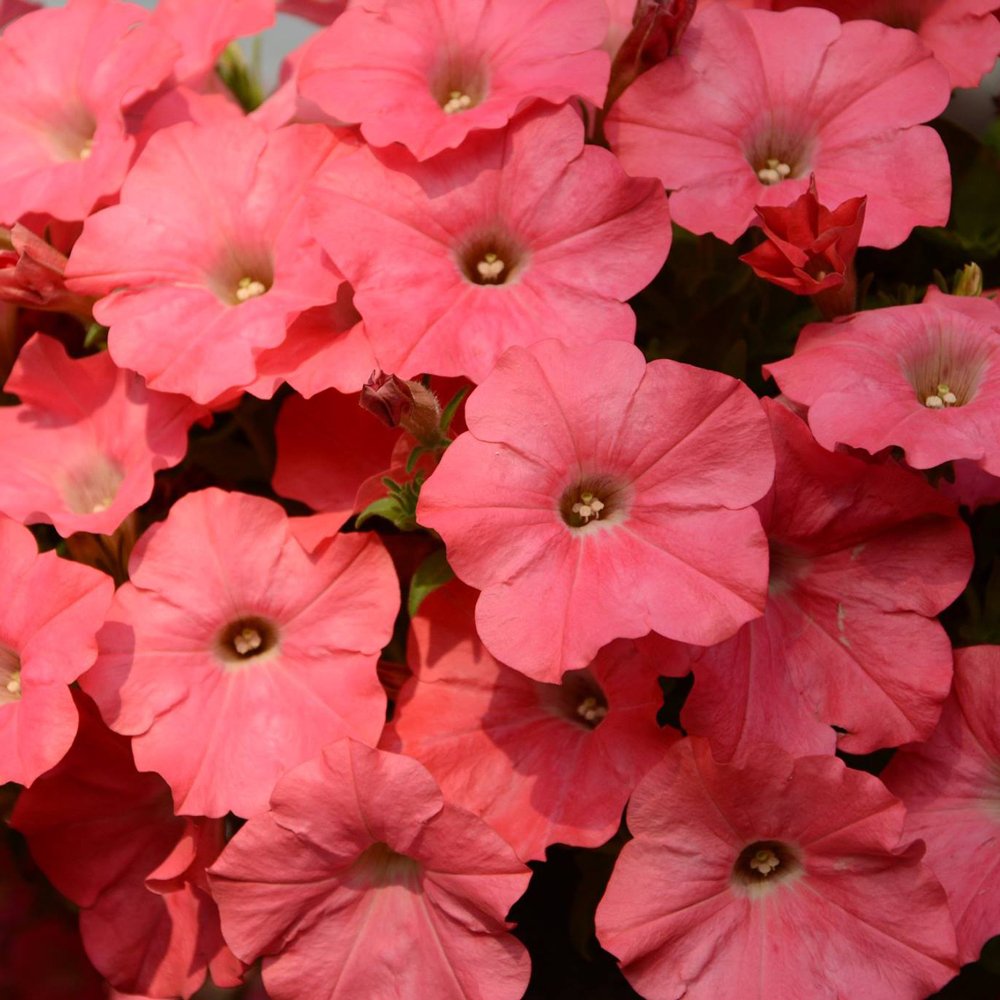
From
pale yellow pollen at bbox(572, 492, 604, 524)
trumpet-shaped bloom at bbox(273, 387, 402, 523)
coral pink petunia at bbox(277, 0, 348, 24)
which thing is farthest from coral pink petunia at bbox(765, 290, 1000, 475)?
coral pink petunia at bbox(277, 0, 348, 24)

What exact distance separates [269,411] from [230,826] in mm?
253

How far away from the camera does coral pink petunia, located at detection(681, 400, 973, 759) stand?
59cm

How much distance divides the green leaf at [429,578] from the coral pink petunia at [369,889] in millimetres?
89

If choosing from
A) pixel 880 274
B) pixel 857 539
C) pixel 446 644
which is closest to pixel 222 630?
pixel 446 644

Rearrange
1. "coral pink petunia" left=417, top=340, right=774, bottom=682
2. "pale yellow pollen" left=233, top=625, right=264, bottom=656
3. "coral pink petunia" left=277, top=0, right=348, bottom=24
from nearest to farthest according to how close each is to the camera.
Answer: "coral pink petunia" left=417, top=340, right=774, bottom=682
"pale yellow pollen" left=233, top=625, right=264, bottom=656
"coral pink petunia" left=277, top=0, right=348, bottom=24

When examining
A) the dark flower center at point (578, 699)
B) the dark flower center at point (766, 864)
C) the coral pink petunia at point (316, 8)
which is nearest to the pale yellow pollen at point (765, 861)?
the dark flower center at point (766, 864)

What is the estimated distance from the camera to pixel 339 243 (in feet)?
2.11

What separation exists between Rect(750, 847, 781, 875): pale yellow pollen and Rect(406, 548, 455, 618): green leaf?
0.20 meters

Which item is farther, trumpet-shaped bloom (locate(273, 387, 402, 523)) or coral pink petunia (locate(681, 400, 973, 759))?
trumpet-shaped bloom (locate(273, 387, 402, 523))

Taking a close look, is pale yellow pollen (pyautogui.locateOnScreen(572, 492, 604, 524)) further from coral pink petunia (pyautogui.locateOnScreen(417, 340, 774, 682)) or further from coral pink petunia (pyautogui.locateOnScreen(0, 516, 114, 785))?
coral pink petunia (pyautogui.locateOnScreen(0, 516, 114, 785))

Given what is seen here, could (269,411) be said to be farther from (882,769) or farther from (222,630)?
(882,769)

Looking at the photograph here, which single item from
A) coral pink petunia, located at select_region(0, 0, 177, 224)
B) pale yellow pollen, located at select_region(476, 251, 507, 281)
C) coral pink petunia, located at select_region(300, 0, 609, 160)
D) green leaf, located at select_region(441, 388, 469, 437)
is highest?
coral pink petunia, located at select_region(0, 0, 177, 224)

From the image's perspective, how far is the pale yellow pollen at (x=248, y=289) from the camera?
2.34 ft

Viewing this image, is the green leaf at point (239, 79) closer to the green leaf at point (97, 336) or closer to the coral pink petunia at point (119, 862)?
the green leaf at point (97, 336)
